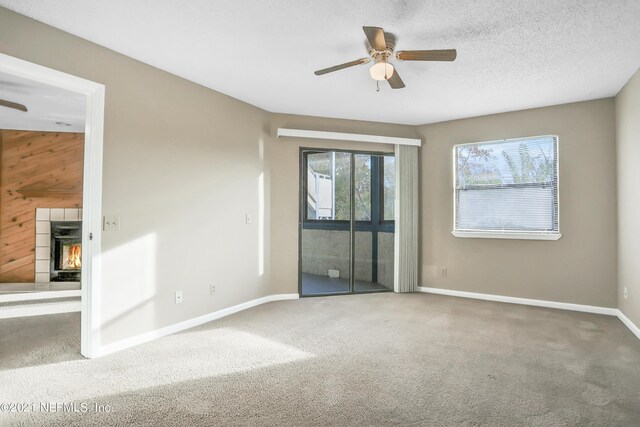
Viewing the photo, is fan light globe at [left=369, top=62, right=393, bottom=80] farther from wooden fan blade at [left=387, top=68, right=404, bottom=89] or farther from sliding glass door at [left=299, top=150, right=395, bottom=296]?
sliding glass door at [left=299, top=150, right=395, bottom=296]

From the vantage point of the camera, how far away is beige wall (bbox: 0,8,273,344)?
9.49 ft

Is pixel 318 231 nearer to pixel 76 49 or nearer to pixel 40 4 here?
pixel 76 49

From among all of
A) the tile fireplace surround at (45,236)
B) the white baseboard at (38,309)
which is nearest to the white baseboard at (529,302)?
the white baseboard at (38,309)

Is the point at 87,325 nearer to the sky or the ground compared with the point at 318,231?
nearer to the ground

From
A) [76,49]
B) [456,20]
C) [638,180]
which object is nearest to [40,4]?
[76,49]

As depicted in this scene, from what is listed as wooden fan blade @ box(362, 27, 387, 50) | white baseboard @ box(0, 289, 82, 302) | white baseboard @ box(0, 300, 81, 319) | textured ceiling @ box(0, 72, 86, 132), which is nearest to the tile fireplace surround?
white baseboard @ box(0, 289, 82, 302)

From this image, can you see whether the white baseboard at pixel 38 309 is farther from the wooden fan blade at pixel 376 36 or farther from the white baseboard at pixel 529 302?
the white baseboard at pixel 529 302

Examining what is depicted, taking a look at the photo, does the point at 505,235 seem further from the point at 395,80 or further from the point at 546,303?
the point at 395,80

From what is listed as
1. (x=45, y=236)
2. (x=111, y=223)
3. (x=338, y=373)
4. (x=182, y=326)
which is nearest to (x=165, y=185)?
(x=111, y=223)

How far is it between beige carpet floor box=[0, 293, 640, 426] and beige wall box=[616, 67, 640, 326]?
388 mm

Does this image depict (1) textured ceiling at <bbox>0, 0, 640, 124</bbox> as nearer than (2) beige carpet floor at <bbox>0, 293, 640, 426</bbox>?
No

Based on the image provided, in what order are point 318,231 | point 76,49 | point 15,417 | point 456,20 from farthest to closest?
point 318,231 < point 76,49 < point 456,20 < point 15,417

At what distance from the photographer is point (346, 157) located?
5121 millimetres

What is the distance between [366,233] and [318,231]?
764 millimetres
